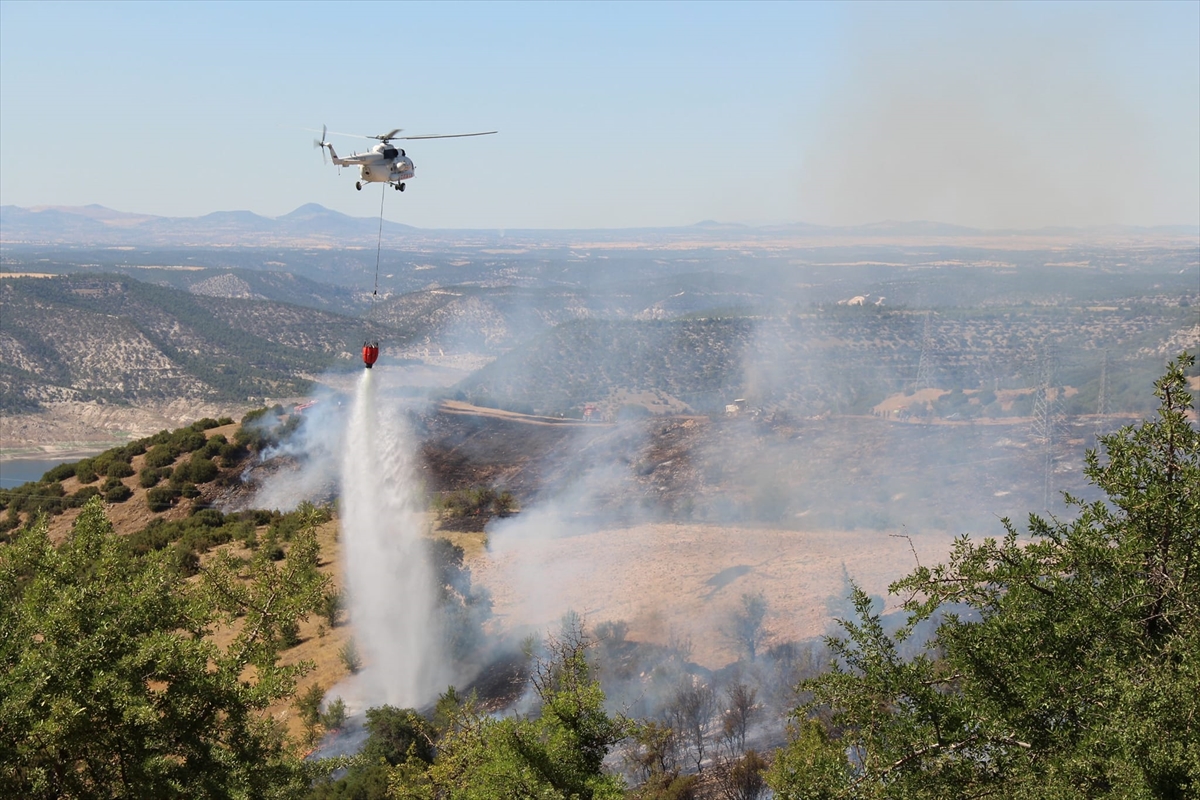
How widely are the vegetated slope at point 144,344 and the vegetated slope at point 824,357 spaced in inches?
1752

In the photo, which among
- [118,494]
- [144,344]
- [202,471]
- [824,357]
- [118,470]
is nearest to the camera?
[118,494]

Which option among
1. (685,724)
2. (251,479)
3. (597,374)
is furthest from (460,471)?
(597,374)

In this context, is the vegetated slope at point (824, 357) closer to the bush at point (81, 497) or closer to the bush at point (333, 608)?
the bush at point (81, 497)

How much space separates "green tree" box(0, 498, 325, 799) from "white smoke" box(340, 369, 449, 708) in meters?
16.8

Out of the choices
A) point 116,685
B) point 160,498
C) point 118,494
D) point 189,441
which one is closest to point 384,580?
point 116,685

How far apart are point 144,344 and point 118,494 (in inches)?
3512

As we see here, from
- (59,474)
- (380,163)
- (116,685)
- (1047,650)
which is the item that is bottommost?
(59,474)

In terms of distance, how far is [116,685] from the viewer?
13953 mm

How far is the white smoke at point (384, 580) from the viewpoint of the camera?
113ft

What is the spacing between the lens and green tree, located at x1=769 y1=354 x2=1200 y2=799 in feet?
37.5

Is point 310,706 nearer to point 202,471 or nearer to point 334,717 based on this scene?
point 334,717

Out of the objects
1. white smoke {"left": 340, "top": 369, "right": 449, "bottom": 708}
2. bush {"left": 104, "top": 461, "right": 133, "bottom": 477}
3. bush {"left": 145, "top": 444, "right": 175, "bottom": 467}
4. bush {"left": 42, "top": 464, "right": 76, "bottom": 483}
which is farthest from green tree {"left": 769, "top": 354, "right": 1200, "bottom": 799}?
bush {"left": 42, "top": 464, "right": 76, "bottom": 483}

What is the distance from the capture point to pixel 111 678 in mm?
13891

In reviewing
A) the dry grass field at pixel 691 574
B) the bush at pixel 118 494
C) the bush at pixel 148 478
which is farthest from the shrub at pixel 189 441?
the dry grass field at pixel 691 574
